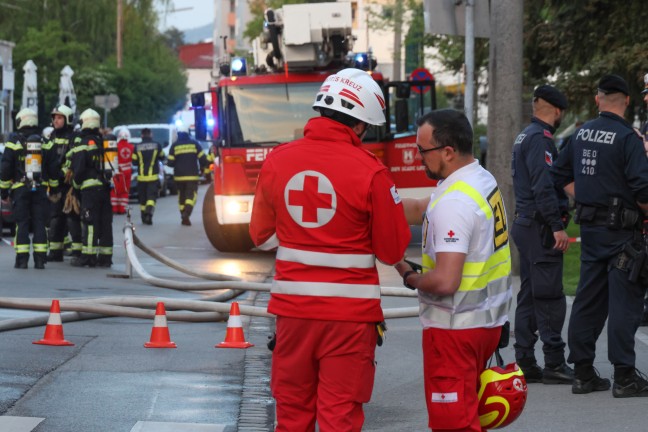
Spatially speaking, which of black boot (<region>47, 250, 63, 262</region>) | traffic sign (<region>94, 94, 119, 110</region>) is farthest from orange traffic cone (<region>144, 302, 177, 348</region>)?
traffic sign (<region>94, 94, 119, 110</region>)

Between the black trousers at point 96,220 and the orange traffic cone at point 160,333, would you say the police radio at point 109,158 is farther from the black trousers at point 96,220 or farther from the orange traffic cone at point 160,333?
the orange traffic cone at point 160,333

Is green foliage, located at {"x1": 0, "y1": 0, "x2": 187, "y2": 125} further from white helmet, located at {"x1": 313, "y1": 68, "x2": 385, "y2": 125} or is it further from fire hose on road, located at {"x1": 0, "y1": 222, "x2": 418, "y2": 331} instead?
white helmet, located at {"x1": 313, "y1": 68, "x2": 385, "y2": 125}

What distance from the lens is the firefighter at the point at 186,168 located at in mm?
26312

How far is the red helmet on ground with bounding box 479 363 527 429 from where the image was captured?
5340 mm

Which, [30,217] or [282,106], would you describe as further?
[282,106]

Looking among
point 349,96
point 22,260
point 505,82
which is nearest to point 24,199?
point 22,260

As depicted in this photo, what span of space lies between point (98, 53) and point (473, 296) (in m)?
62.8

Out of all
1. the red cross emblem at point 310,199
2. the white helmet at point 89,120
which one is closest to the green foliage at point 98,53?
the white helmet at point 89,120

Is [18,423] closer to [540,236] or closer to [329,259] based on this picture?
[329,259]

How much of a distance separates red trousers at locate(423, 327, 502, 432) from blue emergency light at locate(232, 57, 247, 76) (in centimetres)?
1480

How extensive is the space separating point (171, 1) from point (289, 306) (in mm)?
64858

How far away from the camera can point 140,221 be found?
2788cm

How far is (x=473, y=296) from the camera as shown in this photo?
5391mm

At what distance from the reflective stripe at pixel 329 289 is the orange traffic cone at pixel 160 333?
485cm
